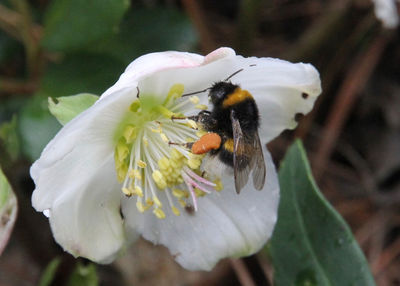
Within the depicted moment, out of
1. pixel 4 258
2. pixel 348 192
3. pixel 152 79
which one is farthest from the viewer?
pixel 348 192

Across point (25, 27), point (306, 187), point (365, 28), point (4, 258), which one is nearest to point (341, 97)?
point (365, 28)

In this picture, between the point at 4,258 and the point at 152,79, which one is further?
the point at 4,258

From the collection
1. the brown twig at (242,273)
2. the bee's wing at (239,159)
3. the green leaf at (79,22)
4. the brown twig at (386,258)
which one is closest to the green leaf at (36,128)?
the green leaf at (79,22)

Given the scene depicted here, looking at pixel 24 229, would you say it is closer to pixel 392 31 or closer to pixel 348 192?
pixel 348 192

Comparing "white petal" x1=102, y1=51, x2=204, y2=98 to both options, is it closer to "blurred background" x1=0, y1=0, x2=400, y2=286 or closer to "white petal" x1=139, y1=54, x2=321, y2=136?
"white petal" x1=139, y1=54, x2=321, y2=136

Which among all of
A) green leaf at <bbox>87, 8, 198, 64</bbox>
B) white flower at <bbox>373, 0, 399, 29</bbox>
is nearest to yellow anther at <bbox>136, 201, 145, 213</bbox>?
green leaf at <bbox>87, 8, 198, 64</bbox>
